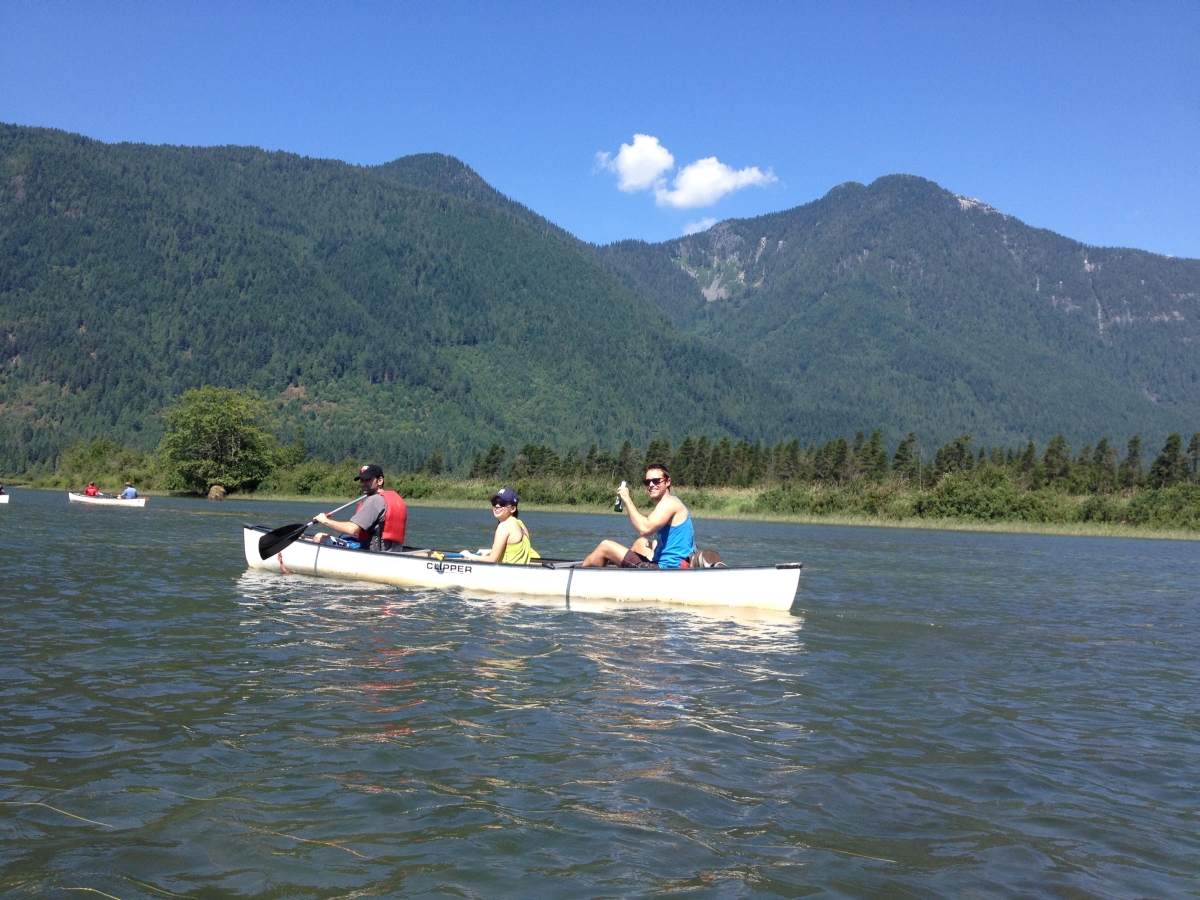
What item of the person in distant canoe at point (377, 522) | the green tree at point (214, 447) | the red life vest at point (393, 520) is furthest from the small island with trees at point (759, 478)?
the person in distant canoe at point (377, 522)

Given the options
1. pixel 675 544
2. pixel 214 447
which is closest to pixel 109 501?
pixel 214 447

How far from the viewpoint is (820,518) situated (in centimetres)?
6562

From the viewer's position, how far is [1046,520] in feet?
207

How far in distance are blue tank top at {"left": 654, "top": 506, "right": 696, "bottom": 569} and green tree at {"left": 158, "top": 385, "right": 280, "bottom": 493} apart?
73.4m

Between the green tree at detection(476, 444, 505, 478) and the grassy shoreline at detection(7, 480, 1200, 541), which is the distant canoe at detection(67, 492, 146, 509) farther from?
the green tree at detection(476, 444, 505, 478)

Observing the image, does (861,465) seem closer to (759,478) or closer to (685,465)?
(759,478)

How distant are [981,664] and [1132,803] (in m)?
5.77

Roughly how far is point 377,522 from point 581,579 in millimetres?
4993

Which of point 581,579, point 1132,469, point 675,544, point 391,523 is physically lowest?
point 581,579

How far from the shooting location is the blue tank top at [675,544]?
1622 cm

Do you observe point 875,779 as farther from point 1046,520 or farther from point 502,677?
point 1046,520

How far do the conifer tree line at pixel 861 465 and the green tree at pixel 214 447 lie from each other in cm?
1861

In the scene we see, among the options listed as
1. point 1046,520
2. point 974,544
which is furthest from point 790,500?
point 974,544

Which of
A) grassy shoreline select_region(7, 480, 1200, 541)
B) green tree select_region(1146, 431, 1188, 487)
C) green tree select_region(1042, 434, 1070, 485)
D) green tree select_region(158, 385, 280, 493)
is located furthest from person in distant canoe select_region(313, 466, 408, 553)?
green tree select_region(1146, 431, 1188, 487)
